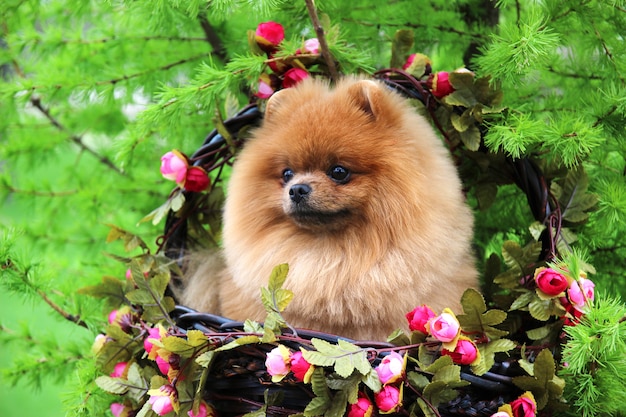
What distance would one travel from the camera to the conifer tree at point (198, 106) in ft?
4.60

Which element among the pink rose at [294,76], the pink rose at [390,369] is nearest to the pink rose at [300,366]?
the pink rose at [390,369]

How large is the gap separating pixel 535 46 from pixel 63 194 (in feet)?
5.06

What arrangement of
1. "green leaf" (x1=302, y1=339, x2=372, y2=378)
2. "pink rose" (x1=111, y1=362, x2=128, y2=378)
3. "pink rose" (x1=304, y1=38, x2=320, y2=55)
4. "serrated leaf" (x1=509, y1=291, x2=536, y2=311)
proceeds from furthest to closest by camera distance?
"pink rose" (x1=304, y1=38, x2=320, y2=55) → "pink rose" (x1=111, y1=362, x2=128, y2=378) → "serrated leaf" (x1=509, y1=291, x2=536, y2=311) → "green leaf" (x1=302, y1=339, x2=372, y2=378)

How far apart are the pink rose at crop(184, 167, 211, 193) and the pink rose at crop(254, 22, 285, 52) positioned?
351mm

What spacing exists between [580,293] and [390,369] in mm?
409

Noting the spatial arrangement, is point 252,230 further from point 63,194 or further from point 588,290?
point 63,194

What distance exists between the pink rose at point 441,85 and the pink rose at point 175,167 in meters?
0.64

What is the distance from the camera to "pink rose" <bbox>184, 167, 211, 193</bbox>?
1.55 m

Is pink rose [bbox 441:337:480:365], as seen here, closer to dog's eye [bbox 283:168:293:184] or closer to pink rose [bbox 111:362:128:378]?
dog's eye [bbox 283:168:293:184]

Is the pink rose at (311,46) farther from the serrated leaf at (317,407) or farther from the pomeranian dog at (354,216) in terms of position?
the serrated leaf at (317,407)

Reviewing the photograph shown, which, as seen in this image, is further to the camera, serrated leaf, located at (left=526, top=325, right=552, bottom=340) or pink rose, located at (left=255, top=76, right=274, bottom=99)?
pink rose, located at (left=255, top=76, right=274, bottom=99)

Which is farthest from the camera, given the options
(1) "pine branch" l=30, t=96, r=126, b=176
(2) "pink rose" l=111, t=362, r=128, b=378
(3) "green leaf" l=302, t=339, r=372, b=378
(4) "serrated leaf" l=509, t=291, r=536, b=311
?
(1) "pine branch" l=30, t=96, r=126, b=176

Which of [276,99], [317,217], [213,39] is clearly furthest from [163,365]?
[213,39]

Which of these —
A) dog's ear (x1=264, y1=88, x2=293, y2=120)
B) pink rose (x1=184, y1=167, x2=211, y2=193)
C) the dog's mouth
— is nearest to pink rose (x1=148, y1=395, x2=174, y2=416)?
the dog's mouth
